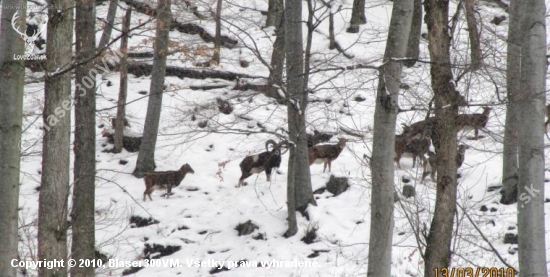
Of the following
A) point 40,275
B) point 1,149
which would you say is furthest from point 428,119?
point 40,275

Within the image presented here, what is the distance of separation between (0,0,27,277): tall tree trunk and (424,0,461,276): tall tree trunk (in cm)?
406

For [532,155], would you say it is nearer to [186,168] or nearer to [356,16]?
[186,168]

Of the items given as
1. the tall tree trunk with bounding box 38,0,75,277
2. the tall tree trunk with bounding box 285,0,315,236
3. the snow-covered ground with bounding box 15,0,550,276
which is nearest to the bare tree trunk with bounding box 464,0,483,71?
the snow-covered ground with bounding box 15,0,550,276

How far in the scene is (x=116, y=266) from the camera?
501 inches

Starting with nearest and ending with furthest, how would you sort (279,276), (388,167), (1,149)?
(1,149), (388,167), (279,276)

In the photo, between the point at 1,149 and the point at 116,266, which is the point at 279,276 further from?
the point at 1,149

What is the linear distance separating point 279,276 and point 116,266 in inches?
124

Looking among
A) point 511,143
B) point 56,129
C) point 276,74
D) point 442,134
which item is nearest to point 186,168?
point 276,74

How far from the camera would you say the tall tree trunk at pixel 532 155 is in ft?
23.6

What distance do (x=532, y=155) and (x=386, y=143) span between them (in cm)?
179

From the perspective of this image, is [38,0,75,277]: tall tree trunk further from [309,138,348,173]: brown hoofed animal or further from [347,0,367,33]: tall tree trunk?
[347,0,367,33]: tall tree trunk

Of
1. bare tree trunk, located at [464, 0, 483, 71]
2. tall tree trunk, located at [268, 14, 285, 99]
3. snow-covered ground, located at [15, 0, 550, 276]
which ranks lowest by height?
snow-covered ground, located at [15, 0, 550, 276]

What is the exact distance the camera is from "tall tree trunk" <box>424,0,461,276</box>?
22.9 ft

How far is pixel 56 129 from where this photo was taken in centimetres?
705
